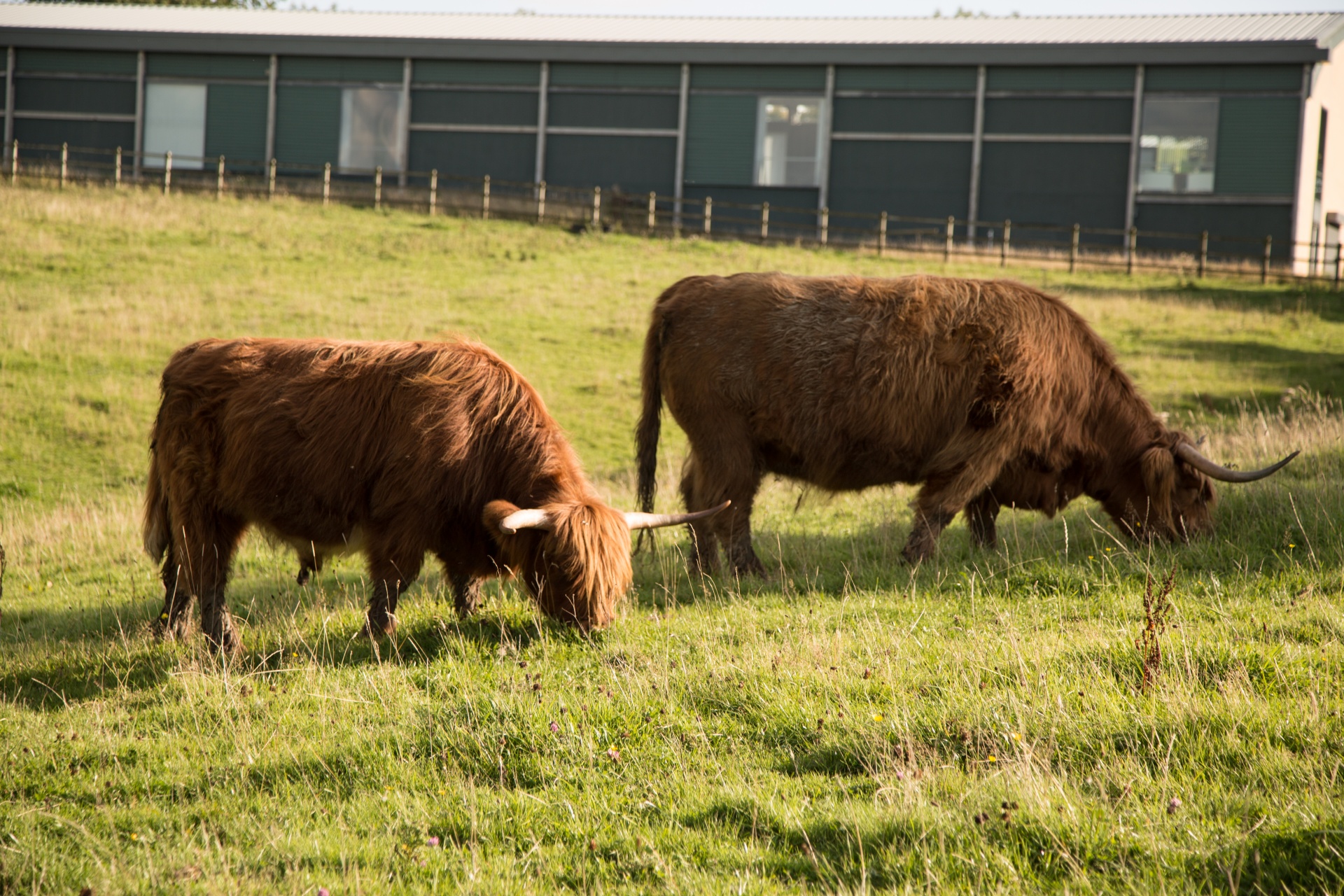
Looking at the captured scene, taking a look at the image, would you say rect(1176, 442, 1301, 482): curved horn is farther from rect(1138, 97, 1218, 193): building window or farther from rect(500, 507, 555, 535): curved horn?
rect(1138, 97, 1218, 193): building window

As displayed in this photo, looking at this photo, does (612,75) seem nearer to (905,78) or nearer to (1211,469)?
(905,78)

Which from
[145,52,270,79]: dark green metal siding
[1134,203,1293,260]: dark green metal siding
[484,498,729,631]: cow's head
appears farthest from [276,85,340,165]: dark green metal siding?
[484,498,729,631]: cow's head

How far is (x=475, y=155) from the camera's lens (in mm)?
31000

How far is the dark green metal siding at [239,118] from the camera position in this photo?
3173cm

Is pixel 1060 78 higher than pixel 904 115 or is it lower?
higher

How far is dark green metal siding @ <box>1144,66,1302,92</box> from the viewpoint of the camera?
980 inches

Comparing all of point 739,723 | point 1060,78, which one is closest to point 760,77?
point 1060,78

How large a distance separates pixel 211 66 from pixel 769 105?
676 inches

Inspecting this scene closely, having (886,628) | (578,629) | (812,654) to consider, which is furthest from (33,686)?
(886,628)

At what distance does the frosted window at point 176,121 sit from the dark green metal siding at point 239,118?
1.18 ft

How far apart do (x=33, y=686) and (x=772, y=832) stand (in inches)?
177

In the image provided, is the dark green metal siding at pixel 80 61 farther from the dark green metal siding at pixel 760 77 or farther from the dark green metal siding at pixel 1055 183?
the dark green metal siding at pixel 1055 183

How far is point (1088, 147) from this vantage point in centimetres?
2670

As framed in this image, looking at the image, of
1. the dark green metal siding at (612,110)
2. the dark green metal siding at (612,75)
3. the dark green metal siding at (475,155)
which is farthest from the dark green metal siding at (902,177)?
the dark green metal siding at (475,155)
